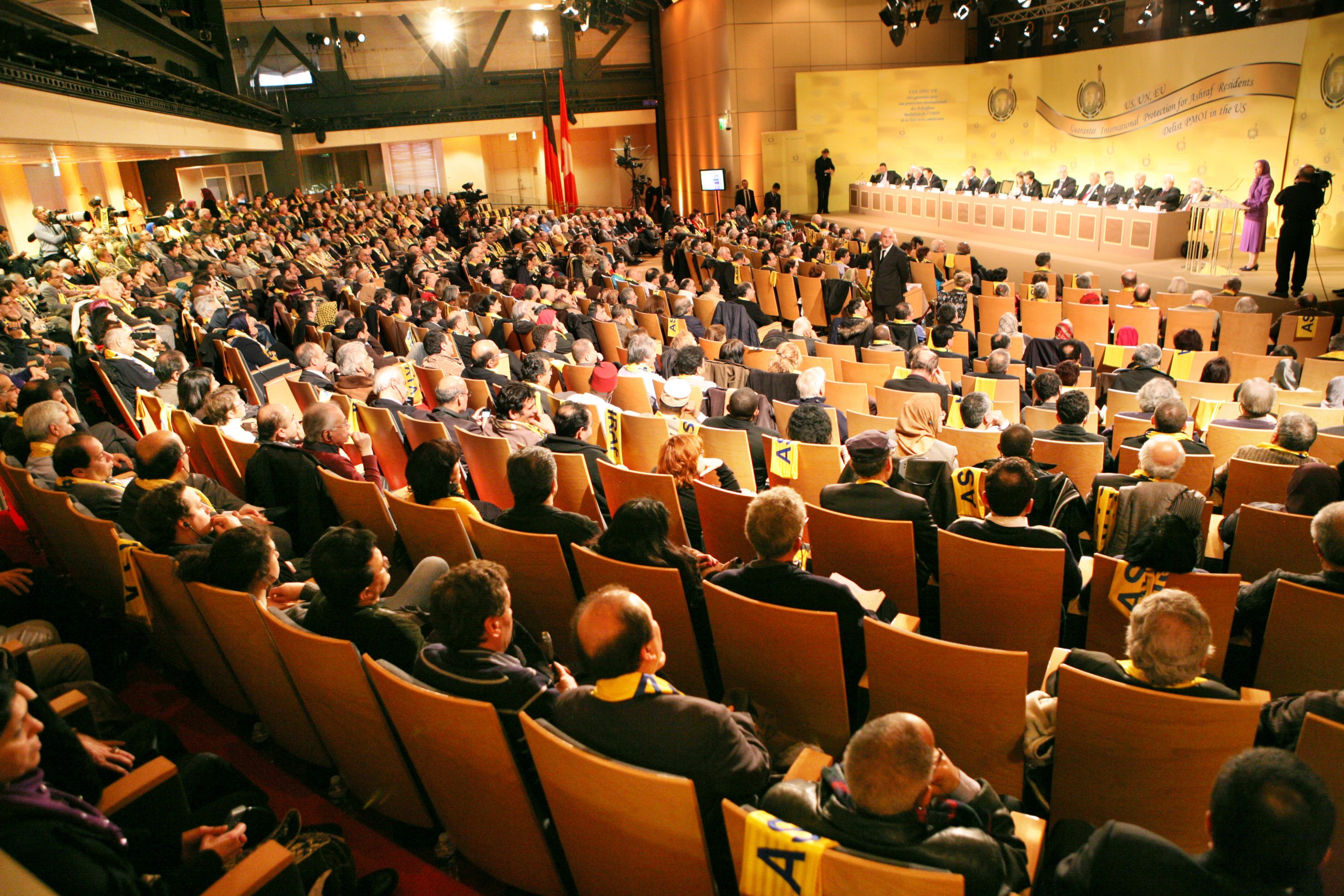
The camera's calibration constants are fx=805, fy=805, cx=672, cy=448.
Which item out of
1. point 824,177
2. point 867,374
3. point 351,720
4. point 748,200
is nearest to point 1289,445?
point 867,374

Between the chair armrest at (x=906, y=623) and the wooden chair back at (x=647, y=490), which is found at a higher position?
the wooden chair back at (x=647, y=490)

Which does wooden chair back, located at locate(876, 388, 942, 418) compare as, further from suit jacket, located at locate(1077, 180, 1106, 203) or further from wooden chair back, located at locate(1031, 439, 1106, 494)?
suit jacket, located at locate(1077, 180, 1106, 203)

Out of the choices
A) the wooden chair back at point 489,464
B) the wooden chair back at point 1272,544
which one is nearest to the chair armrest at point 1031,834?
the wooden chair back at point 1272,544

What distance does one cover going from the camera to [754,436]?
4148 mm

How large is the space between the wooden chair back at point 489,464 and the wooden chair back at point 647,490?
677 mm

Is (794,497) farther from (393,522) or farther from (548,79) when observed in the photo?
(548,79)

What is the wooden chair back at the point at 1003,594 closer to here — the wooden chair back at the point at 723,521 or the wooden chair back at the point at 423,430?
the wooden chair back at the point at 723,521

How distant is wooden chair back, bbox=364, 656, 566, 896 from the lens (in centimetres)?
173

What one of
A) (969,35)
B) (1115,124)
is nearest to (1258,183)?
(1115,124)

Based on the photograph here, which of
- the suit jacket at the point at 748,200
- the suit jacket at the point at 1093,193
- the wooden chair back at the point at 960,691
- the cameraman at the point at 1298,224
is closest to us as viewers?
the wooden chair back at the point at 960,691

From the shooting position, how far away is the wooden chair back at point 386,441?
4523 millimetres

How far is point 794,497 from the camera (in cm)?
241

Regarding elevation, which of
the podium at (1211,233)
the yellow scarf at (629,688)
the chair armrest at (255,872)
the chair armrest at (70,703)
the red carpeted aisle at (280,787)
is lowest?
the red carpeted aisle at (280,787)

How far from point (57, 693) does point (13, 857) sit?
108 cm
